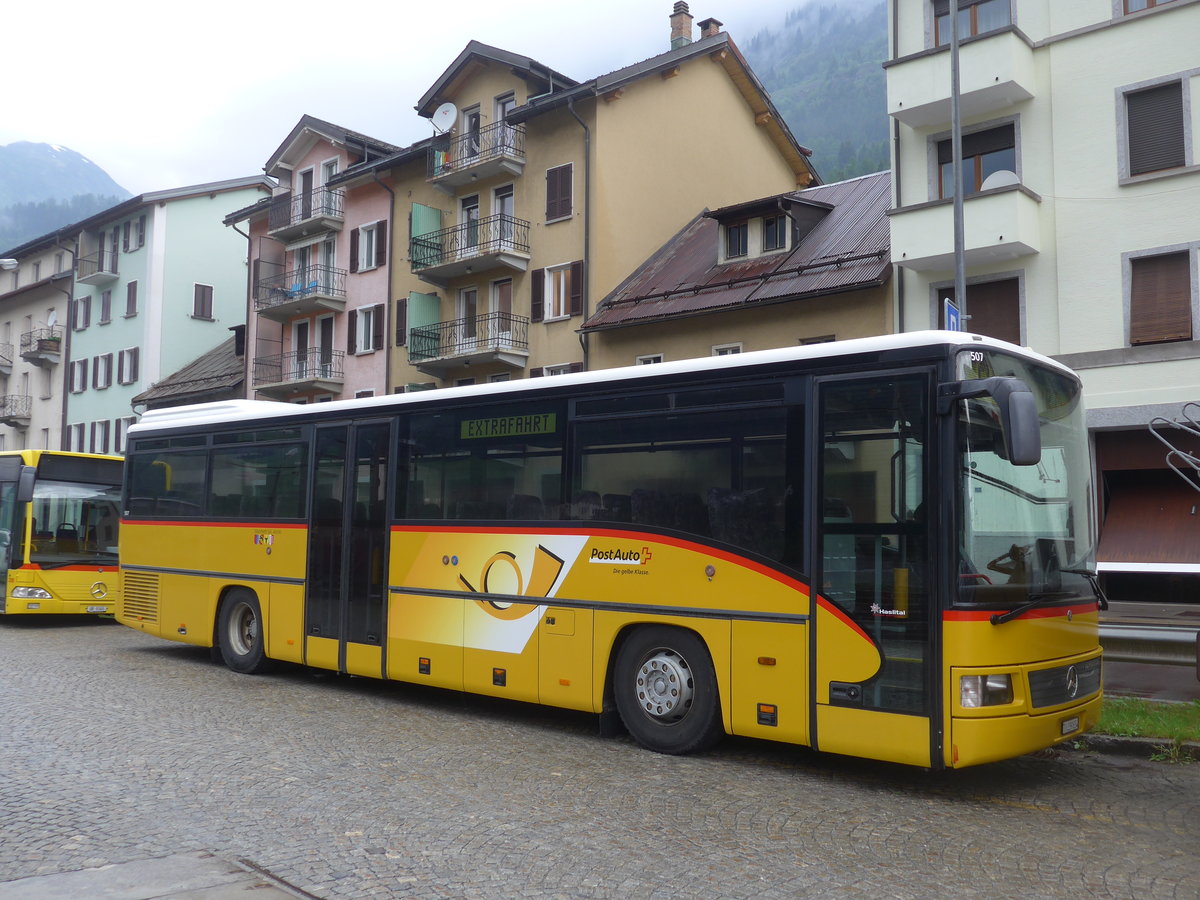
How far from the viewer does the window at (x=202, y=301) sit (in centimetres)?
5067

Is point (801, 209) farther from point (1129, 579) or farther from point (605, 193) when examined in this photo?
point (1129, 579)

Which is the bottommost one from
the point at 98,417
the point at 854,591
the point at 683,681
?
the point at 683,681

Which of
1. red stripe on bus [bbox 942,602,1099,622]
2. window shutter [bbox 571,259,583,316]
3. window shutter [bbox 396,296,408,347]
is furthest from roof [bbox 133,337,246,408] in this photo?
red stripe on bus [bbox 942,602,1099,622]

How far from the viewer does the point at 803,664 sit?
8047mm

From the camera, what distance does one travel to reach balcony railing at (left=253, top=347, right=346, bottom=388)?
3925cm

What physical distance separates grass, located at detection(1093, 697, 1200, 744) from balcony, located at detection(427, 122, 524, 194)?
2610 centimetres

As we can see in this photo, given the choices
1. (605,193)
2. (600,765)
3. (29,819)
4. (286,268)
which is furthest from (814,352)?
(286,268)

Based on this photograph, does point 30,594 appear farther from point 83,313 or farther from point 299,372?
point 83,313

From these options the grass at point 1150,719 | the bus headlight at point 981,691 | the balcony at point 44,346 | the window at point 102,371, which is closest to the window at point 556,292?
the grass at point 1150,719

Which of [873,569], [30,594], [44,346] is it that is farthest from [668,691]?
[44,346]

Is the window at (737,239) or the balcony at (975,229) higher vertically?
the window at (737,239)

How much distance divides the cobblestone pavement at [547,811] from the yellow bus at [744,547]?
498mm

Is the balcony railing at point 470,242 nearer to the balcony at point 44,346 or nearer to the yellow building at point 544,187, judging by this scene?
the yellow building at point 544,187

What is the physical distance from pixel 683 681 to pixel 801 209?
20.9 meters
